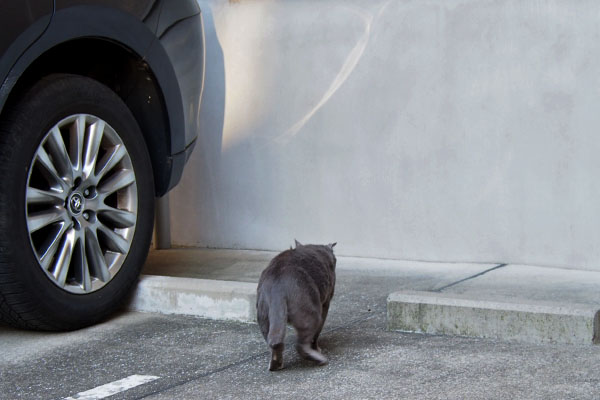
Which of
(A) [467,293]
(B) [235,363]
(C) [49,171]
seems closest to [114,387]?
(B) [235,363]

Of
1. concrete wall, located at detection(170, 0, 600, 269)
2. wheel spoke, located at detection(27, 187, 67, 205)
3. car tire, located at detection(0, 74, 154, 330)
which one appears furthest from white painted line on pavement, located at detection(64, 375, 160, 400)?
concrete wall, located at detection(170, 0, 600, 269)

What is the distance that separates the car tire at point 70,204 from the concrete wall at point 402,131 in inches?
57.9

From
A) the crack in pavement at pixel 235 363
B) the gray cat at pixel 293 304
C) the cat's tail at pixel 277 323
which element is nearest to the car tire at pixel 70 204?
the crack in pavement at pixel 235 363

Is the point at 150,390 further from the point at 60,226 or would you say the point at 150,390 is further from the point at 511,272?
the point at 511,272

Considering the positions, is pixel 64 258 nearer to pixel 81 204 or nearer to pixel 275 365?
pixel 81 204

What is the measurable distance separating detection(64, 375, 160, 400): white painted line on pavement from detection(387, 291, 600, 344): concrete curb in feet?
3.87

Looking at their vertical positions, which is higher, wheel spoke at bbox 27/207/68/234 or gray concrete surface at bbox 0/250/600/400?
wheel spoke at bbox 27/207/68/234

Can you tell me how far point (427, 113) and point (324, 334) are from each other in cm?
190

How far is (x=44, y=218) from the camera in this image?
158 inches

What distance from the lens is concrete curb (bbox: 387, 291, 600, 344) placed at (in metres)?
3.57

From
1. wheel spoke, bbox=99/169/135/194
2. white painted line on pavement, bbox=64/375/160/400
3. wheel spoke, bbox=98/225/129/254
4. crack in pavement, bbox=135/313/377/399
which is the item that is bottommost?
white painted line on pavement, bbox=64/375/160/400

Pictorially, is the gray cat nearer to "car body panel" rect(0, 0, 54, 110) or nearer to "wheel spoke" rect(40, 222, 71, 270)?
"wheel spoke" rect(40, 222, 71, 270)

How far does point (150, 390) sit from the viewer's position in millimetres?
3289

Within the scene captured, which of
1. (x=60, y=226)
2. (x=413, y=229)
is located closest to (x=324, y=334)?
(x=60, y=226)
